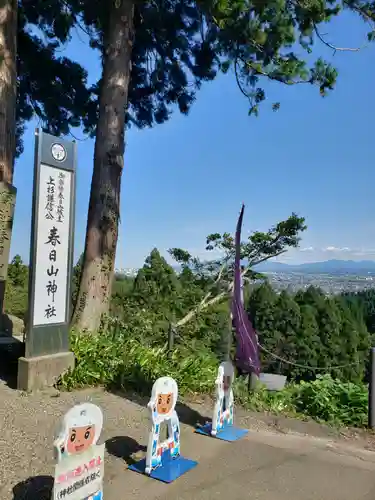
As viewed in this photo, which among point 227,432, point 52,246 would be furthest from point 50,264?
point 227,432

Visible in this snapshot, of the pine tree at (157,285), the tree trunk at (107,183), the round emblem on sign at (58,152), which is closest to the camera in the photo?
the round emblem on sign at (58,152)

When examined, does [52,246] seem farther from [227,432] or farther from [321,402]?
[321,402]

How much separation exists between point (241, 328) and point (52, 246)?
2244mm

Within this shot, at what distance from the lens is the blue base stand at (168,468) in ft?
11.2

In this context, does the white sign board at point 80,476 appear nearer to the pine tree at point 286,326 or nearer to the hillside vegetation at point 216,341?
the hillside vegetation at point 216,341

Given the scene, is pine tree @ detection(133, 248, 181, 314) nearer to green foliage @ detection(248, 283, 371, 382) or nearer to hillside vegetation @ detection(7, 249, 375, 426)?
hillside vegetation @ detection(7, 249, 375, 426)

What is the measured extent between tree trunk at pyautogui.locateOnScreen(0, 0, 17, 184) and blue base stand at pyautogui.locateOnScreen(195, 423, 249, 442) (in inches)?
174

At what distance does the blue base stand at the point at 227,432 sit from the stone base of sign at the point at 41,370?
5.55 ft

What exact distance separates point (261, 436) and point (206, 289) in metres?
6.25

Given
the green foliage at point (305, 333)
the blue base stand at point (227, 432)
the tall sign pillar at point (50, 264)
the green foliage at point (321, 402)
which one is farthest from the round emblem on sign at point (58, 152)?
the green foliage at point (305, 333)

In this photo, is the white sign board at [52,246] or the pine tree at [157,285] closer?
the white sign board at [52,246]

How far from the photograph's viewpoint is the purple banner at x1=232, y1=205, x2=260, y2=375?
455cm

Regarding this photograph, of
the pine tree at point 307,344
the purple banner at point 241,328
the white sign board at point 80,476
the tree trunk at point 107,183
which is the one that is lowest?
the pine tree at point 307,344

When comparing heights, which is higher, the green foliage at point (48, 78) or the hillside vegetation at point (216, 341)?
the green foliage at point (48, 78)
